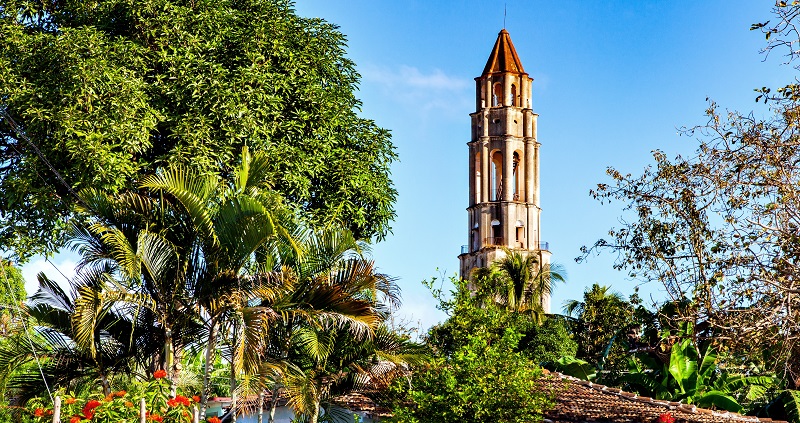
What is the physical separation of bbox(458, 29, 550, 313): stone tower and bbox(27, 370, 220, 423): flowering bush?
162ft

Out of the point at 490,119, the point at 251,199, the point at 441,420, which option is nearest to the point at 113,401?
the point at 251,199

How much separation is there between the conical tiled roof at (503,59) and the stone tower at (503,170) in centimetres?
8

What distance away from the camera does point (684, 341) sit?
65.4 feet

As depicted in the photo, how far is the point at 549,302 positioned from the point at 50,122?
41.3m

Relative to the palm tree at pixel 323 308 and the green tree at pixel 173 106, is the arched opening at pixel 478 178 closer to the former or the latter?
the green tree at pixel 173 106

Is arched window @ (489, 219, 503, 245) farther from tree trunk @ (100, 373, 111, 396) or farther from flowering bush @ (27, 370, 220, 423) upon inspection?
flowering bush @ (27, 370, 220, 423)

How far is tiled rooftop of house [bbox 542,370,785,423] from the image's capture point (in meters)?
16.9

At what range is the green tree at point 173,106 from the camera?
16.5 metres

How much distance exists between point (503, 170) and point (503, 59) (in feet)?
22.1

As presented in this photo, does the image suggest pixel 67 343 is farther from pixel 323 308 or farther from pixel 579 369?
pixel 579 369

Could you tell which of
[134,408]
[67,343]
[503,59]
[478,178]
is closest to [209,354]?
[67,343]

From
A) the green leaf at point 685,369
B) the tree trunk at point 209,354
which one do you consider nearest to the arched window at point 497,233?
the green leaf at point 685,369

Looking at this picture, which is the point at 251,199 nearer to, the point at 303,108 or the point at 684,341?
the point at 303,108

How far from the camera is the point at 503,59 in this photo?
62594mm
